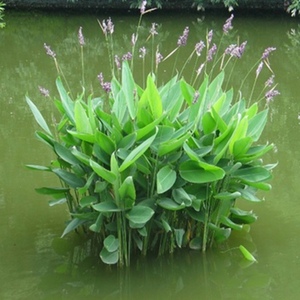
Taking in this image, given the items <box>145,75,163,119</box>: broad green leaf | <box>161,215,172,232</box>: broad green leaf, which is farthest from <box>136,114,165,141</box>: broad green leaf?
<box>161,215,172,232</box>: broad green leaf

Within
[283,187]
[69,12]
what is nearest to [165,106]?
[283,187]

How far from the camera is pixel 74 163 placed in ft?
11.2

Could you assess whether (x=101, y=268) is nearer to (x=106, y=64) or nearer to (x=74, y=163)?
(x=74, y=163)

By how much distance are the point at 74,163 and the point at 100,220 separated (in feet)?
1.11

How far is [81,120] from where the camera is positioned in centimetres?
326

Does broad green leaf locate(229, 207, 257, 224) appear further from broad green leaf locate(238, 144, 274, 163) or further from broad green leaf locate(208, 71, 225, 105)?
broad green leaf locate(208, 71, 225, 105)

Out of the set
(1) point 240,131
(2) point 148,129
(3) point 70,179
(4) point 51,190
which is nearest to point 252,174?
(1) point 240,131

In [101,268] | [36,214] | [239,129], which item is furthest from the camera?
[36,214]

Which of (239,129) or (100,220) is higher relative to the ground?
(239,129)

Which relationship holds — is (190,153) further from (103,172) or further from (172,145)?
(103,172)

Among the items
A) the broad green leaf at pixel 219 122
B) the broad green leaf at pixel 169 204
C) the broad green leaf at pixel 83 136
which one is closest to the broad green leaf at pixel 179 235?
the broad green leaf at pixel 169 204

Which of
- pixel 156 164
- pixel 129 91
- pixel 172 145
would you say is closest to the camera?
pixel 172 145

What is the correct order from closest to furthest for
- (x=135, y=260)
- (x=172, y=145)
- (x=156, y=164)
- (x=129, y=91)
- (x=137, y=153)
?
(x=137, y=153) → (x=172, y=145) → (x=156, y=164) → (x=129, y=91) → (x=135, y=260)

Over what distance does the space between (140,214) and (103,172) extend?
296 millimetres
